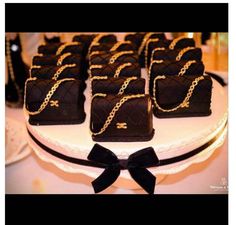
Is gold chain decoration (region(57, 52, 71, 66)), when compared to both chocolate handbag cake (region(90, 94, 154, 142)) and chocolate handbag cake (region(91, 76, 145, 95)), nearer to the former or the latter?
chocolate handbag cake (region(91, 76, 145, 95))

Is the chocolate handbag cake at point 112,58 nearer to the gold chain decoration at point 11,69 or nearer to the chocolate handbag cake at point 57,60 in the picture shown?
the chocolate handbag cake at point 57,60

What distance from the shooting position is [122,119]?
2146 mm

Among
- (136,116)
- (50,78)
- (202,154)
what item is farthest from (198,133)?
(50,78)

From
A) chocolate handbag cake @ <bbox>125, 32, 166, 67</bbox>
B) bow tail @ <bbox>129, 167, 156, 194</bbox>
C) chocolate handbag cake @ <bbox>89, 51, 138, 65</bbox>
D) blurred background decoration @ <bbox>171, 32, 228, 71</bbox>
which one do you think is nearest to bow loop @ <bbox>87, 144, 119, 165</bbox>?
bow tail @ <bbox>129, 167, 156, 194</bbox>

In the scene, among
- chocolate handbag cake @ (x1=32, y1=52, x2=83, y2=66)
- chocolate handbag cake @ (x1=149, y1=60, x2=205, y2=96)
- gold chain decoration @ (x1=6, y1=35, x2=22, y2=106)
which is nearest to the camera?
chocolate handbag cake @ (x1=149, y1=60, x2=205, y2=96)

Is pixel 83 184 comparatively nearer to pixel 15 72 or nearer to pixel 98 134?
pixel 98 134

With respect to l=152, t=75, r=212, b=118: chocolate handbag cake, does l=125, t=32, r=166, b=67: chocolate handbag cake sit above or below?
above

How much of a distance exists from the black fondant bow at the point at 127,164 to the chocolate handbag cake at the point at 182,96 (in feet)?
1.27

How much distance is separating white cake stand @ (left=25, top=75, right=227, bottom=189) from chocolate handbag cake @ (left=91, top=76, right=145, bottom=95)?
0.18 m

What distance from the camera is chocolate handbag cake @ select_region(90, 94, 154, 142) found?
2129 mm

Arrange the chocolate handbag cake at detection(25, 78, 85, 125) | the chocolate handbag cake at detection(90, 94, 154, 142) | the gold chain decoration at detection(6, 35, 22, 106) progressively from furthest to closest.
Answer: the gold chain decoration at detection(6, 35, 22, 106) → the chocolate handbag cake at detection(25, 78, 85, 125) → the chocolate handbag cake at detection(90, 94, 154, 142)

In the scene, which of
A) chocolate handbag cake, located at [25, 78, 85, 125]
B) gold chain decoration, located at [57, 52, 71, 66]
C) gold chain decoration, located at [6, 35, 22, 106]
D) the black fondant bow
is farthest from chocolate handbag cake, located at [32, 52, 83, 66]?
the black fondant bow

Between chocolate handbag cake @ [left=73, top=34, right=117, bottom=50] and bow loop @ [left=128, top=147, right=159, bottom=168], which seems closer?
bow loop @ [left=128, top=147, right=159, bottom=168]

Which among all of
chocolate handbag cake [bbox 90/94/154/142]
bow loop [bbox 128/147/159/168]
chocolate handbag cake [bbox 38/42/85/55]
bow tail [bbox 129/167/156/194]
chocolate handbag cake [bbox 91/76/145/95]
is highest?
chocolate handbag cake [bbox 38/42/85/55]
